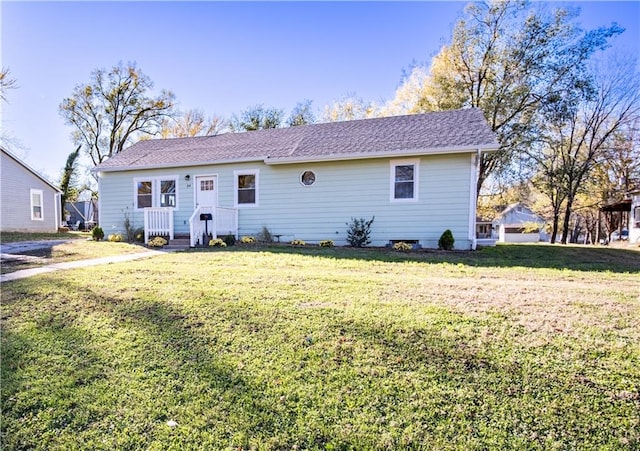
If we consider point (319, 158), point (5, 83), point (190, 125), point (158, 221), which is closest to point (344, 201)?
point (319, 158)

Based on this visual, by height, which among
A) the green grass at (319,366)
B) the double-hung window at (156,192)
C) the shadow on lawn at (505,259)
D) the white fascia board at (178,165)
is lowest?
the green grass at (319,366)

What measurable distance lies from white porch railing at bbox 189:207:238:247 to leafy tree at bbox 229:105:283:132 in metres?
15.9

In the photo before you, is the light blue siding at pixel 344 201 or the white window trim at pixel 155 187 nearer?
the light blue siding at pixel 344 201

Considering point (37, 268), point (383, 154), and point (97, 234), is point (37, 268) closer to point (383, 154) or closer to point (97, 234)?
point (97, 234)

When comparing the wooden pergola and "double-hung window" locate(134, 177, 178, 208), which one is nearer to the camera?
"double-hung window" locate(134, 177, 178, 208)

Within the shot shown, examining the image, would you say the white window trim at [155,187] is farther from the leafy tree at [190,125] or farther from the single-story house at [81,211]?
the single-story house at [81,211]

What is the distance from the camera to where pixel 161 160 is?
1213 centimetres

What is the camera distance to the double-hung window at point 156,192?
1197 centimetres

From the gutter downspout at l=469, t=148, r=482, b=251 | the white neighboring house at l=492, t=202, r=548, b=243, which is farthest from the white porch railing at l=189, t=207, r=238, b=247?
the white neighboring house at l=492, t=202, r=548, b=243

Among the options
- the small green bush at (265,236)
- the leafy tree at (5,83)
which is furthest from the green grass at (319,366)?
the leafy tree at (5,83)

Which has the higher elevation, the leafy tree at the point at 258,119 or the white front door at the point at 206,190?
the leafy tree at the point at 258,119

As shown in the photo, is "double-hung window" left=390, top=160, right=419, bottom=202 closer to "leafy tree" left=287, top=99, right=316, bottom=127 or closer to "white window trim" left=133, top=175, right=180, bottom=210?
"white window trim" left=133, top=175, right=180, bottom=210

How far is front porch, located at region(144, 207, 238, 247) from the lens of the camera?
10242 millimetres

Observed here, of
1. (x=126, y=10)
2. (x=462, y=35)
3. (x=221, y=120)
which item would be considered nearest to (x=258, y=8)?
(x=126, y=10)
